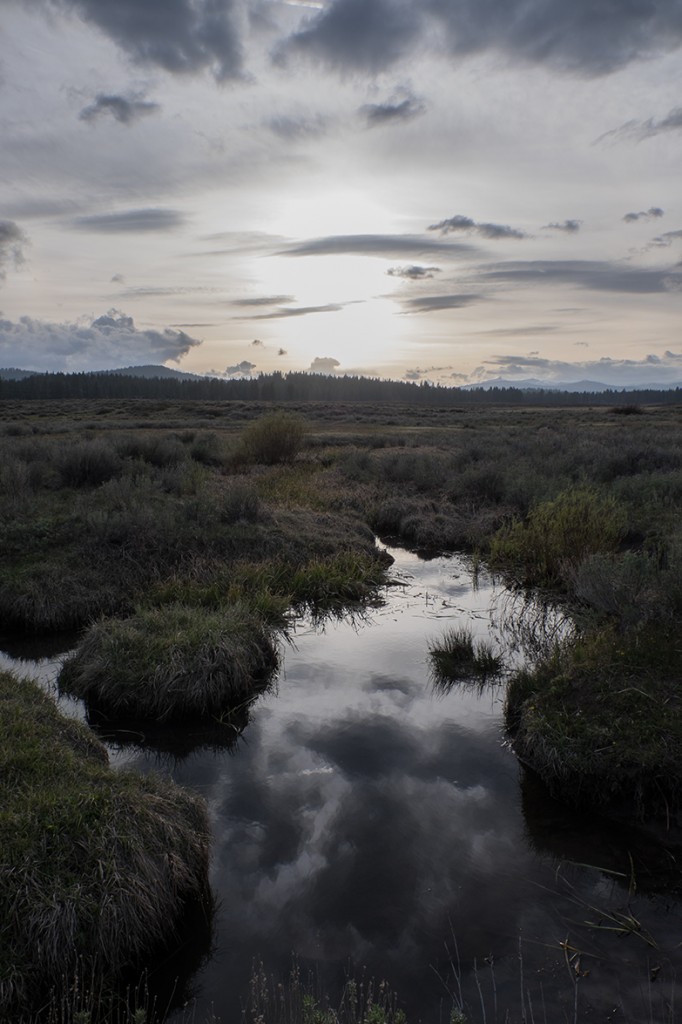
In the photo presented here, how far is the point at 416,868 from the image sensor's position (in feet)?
20.5

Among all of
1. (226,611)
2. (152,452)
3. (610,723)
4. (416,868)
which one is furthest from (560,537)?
(152,452)

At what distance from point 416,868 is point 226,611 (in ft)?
18.9

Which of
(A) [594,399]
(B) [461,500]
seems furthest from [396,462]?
(A) [594,399]

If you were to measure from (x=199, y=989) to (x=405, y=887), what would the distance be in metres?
1.88

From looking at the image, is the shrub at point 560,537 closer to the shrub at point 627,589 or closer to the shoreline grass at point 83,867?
the shrub at point 627,589

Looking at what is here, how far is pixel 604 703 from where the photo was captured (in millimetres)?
7973

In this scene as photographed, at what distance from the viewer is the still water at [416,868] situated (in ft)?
16.4

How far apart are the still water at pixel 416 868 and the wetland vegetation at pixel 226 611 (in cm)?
53

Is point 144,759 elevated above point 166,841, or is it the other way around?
point 166,841

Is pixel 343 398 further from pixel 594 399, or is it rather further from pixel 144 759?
pixel 144 759

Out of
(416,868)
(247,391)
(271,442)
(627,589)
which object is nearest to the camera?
(416,868)

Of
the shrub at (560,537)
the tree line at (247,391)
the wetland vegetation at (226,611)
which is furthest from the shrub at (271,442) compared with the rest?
the tree line at (247,391)

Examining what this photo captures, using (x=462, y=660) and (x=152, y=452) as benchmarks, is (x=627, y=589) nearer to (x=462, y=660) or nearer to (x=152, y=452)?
(x=462, y=660)

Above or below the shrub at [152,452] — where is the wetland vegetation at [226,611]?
below
